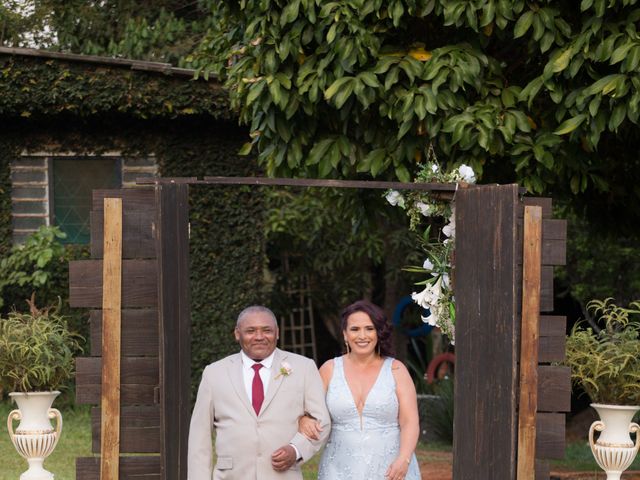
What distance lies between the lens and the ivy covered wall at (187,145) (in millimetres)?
12078

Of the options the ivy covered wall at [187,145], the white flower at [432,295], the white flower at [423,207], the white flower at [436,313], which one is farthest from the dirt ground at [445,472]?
the white flower at [423,207]

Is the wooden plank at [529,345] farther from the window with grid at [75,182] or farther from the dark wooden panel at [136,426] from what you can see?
the window with grid at [75,182]

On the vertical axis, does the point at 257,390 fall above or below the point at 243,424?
above

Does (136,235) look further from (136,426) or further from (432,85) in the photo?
(432,85)

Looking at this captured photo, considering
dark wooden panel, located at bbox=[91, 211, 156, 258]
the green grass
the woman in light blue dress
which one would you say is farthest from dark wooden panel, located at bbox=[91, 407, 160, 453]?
the green grass

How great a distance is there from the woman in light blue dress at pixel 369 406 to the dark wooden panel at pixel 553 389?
27.5 inches

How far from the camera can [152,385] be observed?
6082 millimetres

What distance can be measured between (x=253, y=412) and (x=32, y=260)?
7.20 metres

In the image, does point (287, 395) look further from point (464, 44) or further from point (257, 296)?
point (257, 296)

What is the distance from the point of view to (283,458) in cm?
552

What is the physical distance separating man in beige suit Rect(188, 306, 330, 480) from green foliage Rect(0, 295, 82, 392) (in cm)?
220

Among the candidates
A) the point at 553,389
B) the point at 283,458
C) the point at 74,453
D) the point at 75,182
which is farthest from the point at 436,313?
the point at 75,182

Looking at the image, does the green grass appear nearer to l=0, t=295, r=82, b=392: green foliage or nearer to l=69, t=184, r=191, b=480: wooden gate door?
l=0, t=295, r=82, b=392: green foliage

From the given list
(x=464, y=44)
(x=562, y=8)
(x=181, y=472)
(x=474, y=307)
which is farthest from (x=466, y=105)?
(x=181, y=472)
